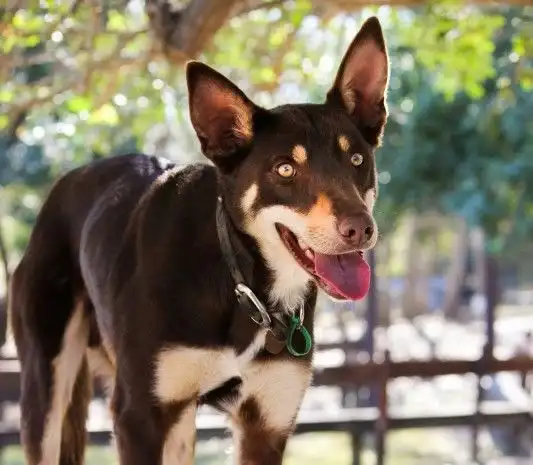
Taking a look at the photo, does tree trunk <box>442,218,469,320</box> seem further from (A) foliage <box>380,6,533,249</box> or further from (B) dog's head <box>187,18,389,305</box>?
(B) dog's head <box>187,18,389,305</box>

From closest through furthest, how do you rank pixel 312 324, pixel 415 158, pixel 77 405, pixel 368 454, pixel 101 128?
pixel 312 324
pixel 77 405
pixel 101 128
pixel 368 454
pixel 415 158

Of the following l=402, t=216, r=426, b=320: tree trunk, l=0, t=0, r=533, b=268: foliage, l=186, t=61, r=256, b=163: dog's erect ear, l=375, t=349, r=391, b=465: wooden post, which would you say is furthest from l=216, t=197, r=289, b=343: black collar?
l=402, t=216, r=426, b=320: tree trunk

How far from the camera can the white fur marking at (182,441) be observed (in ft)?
5.73

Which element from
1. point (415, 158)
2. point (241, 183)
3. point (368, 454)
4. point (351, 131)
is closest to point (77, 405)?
point (241, 183)

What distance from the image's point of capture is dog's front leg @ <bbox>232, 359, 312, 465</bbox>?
1.68 m

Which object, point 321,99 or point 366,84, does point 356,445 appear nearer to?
point 321,99

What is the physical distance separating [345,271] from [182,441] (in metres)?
0.67

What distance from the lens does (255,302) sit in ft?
5.20

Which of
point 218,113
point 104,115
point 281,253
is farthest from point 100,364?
point 104,115

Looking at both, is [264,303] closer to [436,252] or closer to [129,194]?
[129,194]

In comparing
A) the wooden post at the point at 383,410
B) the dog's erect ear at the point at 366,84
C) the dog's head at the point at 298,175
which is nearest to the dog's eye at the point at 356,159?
the dog's head at the point at 298,175

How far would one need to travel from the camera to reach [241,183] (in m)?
1.55

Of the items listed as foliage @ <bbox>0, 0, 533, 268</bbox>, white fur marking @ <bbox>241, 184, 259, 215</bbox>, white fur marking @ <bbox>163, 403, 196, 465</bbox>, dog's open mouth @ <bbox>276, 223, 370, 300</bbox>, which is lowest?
white fur marking @ <bbox>163, 403, 196, 465</bbox>

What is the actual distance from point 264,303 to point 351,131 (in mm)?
392
